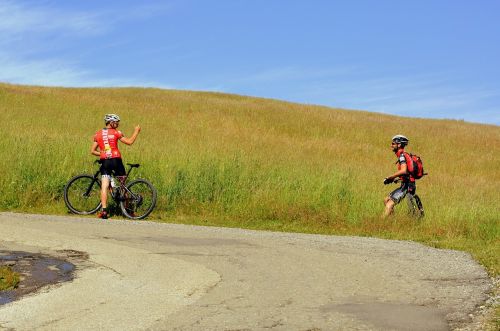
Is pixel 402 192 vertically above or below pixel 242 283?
above

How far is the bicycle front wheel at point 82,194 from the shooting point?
16844mm

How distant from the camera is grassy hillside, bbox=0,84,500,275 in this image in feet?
51.8

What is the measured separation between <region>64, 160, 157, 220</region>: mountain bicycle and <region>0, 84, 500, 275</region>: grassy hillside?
1.58 feet

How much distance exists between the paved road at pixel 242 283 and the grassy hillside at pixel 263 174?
5.41 ft

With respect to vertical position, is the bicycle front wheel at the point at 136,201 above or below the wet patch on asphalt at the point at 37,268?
above

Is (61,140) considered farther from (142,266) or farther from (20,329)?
(20,329)

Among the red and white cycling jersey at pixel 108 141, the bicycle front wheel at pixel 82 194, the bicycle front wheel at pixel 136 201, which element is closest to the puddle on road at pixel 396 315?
the bicycle front wheel at pixel 136 201

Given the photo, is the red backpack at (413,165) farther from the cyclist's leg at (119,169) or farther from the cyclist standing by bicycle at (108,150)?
the cyclist's leg at (119,169)

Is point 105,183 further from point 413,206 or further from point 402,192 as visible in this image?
point 413,206

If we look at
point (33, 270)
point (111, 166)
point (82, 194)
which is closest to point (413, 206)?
point (111, 166)

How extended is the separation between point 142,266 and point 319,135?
2942cm

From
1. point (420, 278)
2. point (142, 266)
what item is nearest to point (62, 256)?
point (142, 266)

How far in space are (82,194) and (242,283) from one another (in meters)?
9.00

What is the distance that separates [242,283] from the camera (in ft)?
28.8
